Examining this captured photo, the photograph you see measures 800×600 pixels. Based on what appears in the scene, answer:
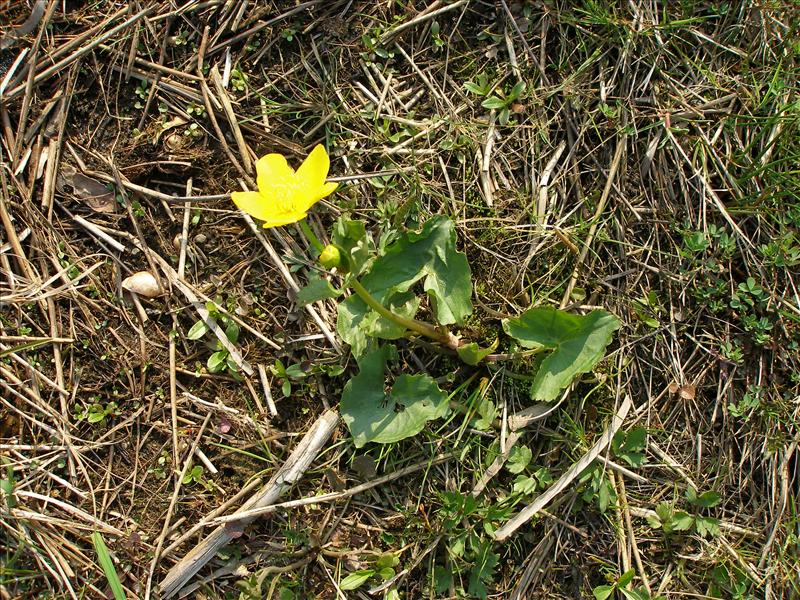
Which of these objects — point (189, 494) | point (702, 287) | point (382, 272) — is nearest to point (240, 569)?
point (189, 494)

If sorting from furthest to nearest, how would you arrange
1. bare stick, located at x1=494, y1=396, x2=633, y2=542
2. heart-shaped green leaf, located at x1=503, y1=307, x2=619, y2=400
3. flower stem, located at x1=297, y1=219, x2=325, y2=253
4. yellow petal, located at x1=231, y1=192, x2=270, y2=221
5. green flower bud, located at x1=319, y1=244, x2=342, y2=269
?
bare stick, located at x1=494, y1=396, x2=633, y2=542 < heart-shaped green leaf, located at x1=503, y1=307, x2=619, y2=400 < yellow petal, located at x1=231, y1=192, x2=270, y2=221 < flower stem, located at x1=297, y1=219, x2=325, y2=253 < green flower bud, located at x1=319, y1=244, x2=342, y2=269

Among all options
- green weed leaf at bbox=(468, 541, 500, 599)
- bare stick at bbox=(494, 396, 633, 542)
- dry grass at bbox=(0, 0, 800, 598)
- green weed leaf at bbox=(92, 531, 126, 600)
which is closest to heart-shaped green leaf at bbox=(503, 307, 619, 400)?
dry grass at bbox=(0, 0, 800, 598)

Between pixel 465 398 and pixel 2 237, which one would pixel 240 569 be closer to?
pixel 465 398

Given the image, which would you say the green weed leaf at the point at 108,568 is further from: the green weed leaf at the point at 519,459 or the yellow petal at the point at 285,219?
the green weed leaf at the point at 519,459

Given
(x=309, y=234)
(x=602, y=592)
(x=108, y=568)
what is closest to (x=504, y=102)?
(x=309, y=234)

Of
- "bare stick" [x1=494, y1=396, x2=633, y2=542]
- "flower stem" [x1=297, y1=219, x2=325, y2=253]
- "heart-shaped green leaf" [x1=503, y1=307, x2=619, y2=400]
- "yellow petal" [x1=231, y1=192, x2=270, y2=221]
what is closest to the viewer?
"flower stem" [x1=297, y1=219, x2=325, y2=253]

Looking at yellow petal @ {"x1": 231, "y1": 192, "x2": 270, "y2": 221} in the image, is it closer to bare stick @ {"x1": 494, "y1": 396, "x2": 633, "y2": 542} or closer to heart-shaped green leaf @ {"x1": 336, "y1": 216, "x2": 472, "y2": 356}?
heart-shaped green leaf @ {"x1": 336, "y1": 216, "x2": 472, "y2": 356}

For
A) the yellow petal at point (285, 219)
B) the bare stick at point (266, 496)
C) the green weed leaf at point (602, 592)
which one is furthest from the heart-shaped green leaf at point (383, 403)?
the green weed leaf at point (602, 592)
